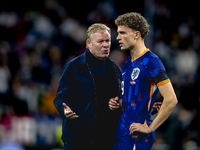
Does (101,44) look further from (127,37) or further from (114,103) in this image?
(114,103)

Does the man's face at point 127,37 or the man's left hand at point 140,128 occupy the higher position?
the man's face at point 127,37

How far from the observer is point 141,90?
400 centimetres

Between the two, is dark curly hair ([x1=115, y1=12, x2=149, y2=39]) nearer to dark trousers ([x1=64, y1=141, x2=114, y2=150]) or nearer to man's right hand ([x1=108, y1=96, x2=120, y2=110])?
man's right hand ([x1=108, y1=96, x2=120, y2=110])

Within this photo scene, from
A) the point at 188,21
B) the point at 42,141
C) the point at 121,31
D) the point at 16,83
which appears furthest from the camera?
the point at 188,21

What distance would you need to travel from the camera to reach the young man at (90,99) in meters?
4.46

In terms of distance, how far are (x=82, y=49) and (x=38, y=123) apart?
117 inches

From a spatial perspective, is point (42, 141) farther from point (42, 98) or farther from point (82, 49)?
point (82, 49)

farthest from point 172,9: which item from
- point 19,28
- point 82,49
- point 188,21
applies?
point 19,28

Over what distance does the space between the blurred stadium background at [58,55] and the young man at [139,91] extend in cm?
451

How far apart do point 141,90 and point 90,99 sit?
0.73 meters

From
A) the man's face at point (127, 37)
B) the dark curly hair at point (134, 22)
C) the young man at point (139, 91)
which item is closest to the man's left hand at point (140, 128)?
the young man at point (139, 91)

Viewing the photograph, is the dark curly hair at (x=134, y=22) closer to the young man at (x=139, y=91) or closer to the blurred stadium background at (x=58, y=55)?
the young man at (x=139, y=91)

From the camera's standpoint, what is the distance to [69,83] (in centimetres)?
450

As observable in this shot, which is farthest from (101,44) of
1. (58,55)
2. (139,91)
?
(58,55)
